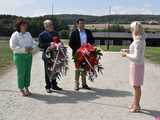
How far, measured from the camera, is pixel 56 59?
11.4m

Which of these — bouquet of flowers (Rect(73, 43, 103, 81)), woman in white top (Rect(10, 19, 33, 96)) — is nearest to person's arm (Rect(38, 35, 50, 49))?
woman in white top (Rect(10, 19, 33, 96))

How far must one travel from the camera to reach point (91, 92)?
461 inches

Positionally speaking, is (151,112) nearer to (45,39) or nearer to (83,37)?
(83,37)

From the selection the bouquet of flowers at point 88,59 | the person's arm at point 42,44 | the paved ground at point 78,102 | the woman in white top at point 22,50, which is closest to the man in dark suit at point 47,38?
the person's arm at point 42,44

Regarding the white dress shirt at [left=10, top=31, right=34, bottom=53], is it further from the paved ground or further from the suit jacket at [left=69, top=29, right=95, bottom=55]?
the suit jacket at [left=69, top=29, right=95, bottom=55]

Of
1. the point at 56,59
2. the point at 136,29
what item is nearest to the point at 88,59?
the point at 56,59

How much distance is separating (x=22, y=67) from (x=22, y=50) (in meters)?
0.42

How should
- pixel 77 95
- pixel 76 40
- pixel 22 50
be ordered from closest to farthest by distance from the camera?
pixel 22 50, pixel 77 95, pixel 76 40

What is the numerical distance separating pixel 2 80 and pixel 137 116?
260 inches

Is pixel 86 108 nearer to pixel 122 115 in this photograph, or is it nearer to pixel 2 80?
pixel 122 115

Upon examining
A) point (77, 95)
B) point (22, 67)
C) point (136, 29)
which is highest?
point (136, 29)

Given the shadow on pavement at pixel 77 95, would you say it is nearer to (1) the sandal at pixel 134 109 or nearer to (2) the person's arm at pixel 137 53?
(1) the sandal at pixel 134 109

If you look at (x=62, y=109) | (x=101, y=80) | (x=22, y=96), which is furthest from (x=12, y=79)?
(x=62, y=109)

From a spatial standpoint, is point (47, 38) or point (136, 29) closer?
point (136, 29)
